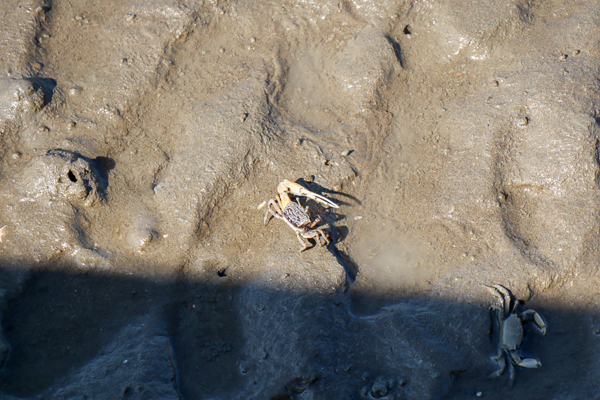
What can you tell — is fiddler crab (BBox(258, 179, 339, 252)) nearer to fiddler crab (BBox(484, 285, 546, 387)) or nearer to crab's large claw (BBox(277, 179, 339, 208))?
crab's large claw (BBox(277, 179, 339, 208))

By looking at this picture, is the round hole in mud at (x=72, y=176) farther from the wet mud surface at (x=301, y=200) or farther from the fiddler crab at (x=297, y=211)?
the fiddler crab at (x=297, y=211)

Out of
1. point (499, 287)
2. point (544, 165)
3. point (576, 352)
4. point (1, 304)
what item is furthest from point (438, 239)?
point (1, 304)

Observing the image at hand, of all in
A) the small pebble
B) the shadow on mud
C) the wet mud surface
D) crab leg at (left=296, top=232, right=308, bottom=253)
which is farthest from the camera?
the small pebble

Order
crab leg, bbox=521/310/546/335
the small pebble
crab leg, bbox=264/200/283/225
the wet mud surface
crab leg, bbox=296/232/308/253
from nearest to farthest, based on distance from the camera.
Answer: the wet mud surface < crab leg, bbox=521/310/546/335 < crab leg, bbox=296/232/308/253 < crab leg, bbox=264/200/283/225 < the small pebble

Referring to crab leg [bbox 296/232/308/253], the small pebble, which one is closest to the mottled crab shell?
crab leg [bbox 296/232/308/253]

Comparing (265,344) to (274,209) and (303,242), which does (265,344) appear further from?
(274,209)

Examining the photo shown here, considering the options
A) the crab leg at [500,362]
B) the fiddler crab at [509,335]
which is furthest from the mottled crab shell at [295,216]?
the crab leg at [500,362]
